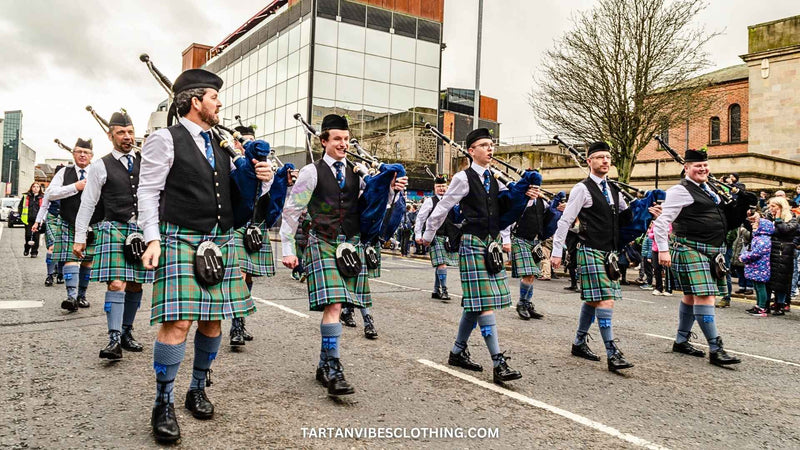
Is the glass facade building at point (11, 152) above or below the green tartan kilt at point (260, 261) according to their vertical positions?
above

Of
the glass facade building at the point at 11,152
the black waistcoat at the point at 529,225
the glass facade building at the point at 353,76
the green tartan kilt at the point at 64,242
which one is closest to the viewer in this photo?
the green tartan kilt at the point at 64,242

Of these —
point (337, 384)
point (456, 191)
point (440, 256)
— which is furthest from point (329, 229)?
point (440, 256)

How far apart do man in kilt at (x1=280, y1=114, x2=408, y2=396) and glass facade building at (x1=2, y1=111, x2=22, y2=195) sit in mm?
99045

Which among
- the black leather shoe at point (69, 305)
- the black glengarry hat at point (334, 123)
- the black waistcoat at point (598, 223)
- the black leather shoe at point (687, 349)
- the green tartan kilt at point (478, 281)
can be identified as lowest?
the black leather shoe at point (687, 349)

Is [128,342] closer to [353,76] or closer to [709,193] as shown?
[709,193]

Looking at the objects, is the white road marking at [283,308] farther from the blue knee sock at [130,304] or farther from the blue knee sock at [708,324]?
the blue knee sock at [708,324]

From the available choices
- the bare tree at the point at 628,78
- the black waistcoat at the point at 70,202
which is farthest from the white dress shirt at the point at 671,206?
the bare tree at the point at 628,78

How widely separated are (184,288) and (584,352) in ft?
12.7

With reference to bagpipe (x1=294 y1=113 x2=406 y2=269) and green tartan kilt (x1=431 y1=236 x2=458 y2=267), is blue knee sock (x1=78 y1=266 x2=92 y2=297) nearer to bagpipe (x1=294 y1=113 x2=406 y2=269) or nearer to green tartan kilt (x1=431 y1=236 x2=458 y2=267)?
bagpipe (x1=294 y1=113 x2=406 y2=269)

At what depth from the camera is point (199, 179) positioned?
330cm

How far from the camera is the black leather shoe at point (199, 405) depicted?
346 cm

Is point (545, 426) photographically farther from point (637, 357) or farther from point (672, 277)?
point (672, 277)

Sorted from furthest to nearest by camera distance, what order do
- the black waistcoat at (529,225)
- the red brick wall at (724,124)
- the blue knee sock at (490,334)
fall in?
the red brick wall at (724,124)
the black waistcoat at (529,225)
the blue knee sock at (490,334)

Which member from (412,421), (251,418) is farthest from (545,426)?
(251,418)
